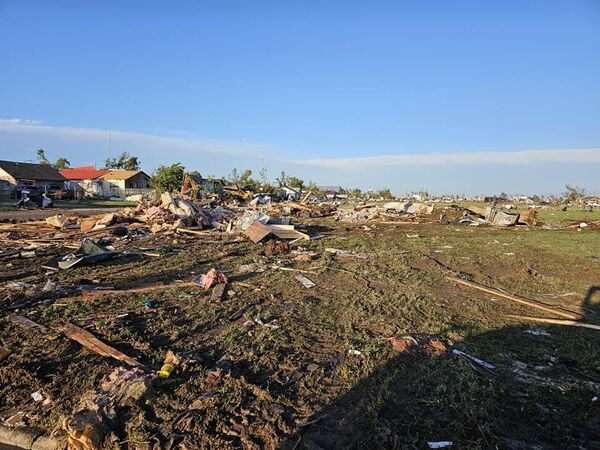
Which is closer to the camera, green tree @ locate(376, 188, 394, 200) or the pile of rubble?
the pile of rubble

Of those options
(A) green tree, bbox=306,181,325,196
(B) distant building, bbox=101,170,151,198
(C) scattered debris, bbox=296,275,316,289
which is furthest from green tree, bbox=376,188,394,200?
(C) scattered debris, bbox=296,275,316,289

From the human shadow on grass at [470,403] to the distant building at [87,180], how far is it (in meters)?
52.8

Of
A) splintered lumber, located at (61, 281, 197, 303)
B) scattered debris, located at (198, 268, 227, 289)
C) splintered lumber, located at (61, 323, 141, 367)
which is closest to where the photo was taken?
splintered lumber, located at (61, 323, 141, 367)

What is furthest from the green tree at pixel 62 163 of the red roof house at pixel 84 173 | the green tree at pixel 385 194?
the green tree at pixel 385 194

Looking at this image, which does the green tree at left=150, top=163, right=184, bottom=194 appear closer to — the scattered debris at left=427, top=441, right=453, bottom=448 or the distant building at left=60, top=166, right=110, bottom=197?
the distant building at left=60, top=166, right=110, bottom=197

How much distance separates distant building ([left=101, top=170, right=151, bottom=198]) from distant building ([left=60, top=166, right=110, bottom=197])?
0.76 metres

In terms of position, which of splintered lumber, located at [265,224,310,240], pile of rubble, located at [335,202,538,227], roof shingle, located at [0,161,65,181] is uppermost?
splintered lumber, located at [265,224,310,240]

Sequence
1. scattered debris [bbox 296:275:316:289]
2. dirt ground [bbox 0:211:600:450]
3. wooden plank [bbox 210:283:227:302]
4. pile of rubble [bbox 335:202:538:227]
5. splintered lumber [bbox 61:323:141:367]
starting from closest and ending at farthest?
dirt ground [bbox 0:211:600:450], splintered lumber [bbox 61:323:141:367], wooden plank [bbox 210:283:227:302], scattered debris [bbox 296:275:316:289], pile of rubble [bbox 335:202:538:227]

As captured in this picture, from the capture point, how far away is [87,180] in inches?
2219

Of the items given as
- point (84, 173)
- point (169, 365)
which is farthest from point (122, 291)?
point (84, 173)

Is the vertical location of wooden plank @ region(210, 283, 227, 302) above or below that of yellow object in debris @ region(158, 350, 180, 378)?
below

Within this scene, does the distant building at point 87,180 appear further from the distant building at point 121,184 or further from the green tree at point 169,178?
the green tree at point 169,178

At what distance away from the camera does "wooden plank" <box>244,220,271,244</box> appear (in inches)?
513

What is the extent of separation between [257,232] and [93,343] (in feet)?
29.0
